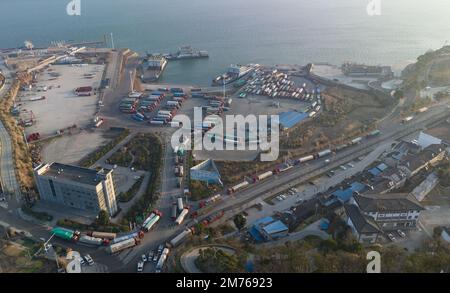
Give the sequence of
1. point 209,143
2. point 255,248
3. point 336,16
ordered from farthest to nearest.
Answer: point 336,16 < point 209,143 < point 255,248

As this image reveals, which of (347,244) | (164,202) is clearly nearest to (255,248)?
(347,244)

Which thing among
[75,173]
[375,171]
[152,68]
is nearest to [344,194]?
[375,171]

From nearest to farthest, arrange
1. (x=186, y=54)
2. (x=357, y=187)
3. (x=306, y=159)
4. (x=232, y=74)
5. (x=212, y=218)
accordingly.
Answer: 1. (x=212, y=218)
2. (x=357, y=187)
3. (x=306, y=159)
4. (x=232, y=74)
5. (x=186, y=54)

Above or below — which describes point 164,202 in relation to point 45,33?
below

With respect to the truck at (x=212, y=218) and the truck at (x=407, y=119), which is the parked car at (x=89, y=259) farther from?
the truck at (x=407, y=119)

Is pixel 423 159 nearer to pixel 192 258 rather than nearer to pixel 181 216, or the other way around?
pixel 181 216

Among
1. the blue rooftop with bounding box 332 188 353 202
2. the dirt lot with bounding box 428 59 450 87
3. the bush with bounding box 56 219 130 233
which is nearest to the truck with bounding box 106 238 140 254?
the bush with bounding box 56 219 130 233
